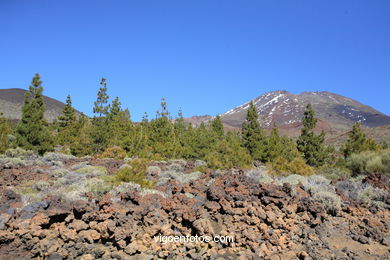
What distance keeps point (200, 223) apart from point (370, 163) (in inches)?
433

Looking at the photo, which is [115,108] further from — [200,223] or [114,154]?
[200,223]

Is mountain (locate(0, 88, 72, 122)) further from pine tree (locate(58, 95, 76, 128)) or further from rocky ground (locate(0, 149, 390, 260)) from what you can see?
rocky ground (locate(0, 149, 390, 260))

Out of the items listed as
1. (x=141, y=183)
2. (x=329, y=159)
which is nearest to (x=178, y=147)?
(x=329, y=159)

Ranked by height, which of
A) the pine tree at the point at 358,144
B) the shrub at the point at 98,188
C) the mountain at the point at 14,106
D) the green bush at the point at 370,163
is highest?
the mountain at the point at 14,106

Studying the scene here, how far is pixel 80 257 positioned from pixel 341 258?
15.5 ft

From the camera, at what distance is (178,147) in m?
23.1

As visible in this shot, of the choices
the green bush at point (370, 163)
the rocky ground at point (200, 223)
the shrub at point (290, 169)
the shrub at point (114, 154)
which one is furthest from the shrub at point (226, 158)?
the shrub at point (114, 154)

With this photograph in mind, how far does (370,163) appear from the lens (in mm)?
13398

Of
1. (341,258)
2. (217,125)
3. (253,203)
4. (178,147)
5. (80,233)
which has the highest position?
(217,125)

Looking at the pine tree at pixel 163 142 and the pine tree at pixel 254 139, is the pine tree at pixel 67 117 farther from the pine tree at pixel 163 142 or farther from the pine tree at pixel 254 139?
the pine tree at pixel 254 139

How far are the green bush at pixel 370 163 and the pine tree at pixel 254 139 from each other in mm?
8321

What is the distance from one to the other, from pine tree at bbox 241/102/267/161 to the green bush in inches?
328

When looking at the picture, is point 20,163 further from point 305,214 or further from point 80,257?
point 305,214

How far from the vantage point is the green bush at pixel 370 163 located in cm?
1308
